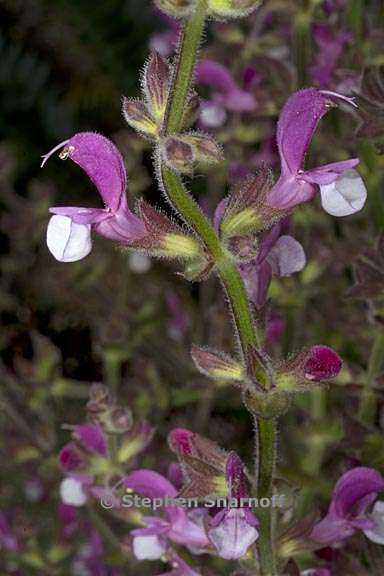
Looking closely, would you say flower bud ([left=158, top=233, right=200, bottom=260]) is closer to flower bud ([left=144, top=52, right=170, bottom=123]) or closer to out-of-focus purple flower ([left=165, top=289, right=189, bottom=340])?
flower bud ([left=144, top=52, right=170, bottom=123])

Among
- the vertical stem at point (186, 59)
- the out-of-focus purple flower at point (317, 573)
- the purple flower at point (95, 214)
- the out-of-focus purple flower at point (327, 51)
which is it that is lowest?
the out-of-focus purple flower at point (317, 573)

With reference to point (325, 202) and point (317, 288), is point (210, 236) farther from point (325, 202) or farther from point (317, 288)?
point (317, 288)

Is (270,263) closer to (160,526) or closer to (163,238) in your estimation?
(163,238)

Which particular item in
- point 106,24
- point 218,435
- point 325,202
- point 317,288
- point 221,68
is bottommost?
point 218,435

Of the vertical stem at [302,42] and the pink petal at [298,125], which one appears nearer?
the pink petal at [298,125]

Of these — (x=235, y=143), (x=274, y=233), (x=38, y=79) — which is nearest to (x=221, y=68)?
(x=235, y=143)

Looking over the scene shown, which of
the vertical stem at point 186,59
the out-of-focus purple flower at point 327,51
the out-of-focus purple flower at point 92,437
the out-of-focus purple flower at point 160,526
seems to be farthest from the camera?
the out-of-focus purple flower at point 327,51

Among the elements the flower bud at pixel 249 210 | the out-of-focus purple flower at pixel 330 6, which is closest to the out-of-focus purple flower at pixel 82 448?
the flower bud at pixel 249 210

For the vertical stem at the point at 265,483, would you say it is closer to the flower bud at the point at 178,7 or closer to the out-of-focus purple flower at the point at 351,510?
the out-of-focus purple flower at the point at 351,510
